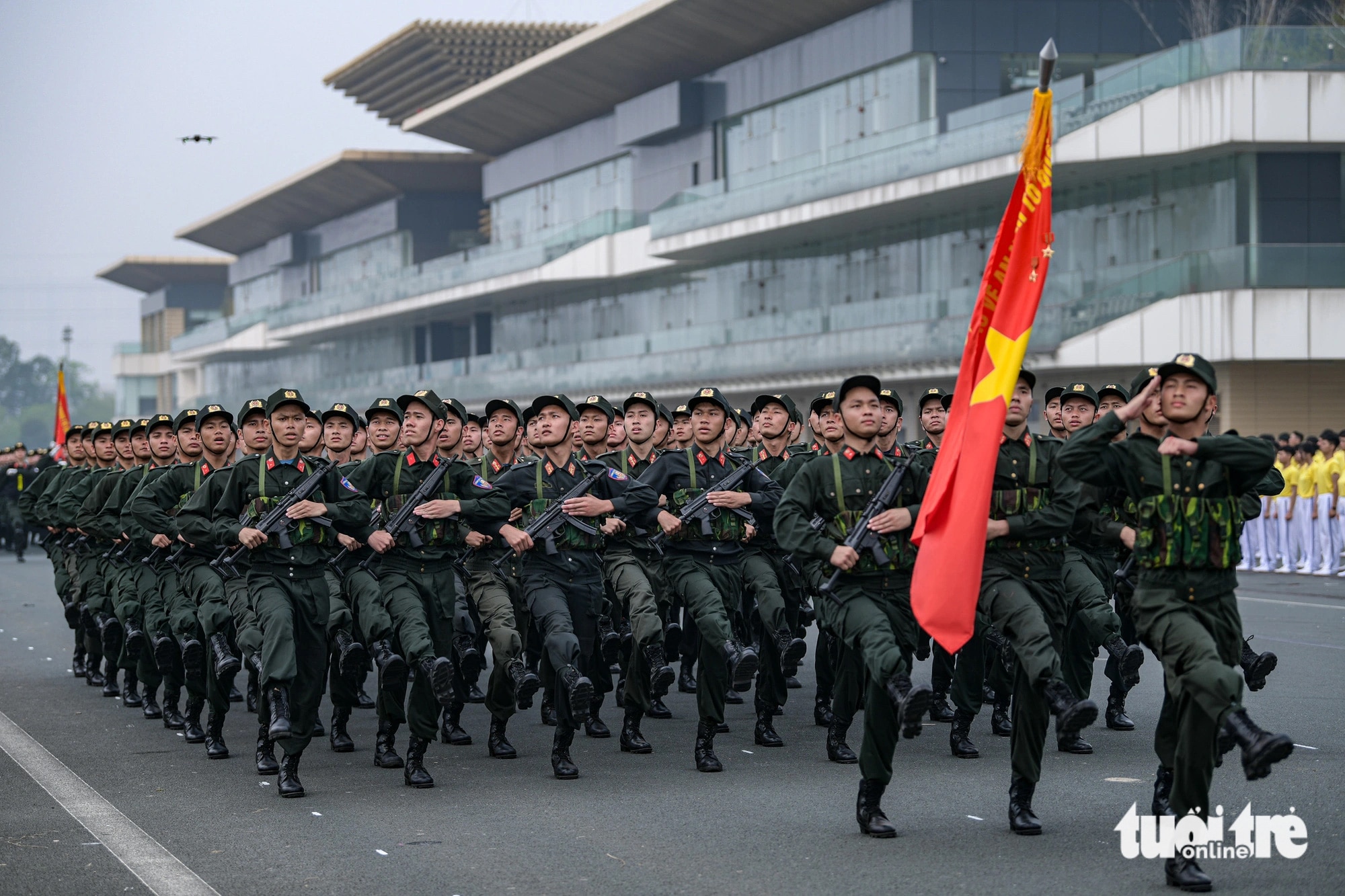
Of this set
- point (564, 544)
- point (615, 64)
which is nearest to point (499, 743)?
point (564, 544)

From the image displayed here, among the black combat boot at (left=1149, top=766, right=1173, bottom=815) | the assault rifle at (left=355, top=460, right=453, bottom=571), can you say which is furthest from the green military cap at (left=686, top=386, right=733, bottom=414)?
the black combat boot at (left=1149, top=766, right=1173, bottom=815)

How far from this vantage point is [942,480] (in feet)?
26.8

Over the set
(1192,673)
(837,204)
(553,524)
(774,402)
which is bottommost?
(1192,673)

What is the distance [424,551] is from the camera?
10.5m

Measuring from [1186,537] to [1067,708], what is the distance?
979 mm

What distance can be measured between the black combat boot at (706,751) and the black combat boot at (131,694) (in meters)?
5.04

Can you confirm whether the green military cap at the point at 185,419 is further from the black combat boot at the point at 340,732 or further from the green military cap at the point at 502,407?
the black combat boot at the point at 340,732

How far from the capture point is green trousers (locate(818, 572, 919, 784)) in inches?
317

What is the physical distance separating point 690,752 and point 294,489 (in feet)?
9.25

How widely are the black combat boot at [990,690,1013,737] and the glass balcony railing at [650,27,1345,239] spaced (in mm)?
23394

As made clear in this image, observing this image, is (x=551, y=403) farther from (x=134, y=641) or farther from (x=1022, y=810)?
(x=1022, y=810)

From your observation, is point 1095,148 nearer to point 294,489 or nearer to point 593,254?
point 593,254

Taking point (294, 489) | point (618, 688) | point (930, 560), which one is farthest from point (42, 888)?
point (618, 688)

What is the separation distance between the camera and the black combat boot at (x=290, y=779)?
933cm
